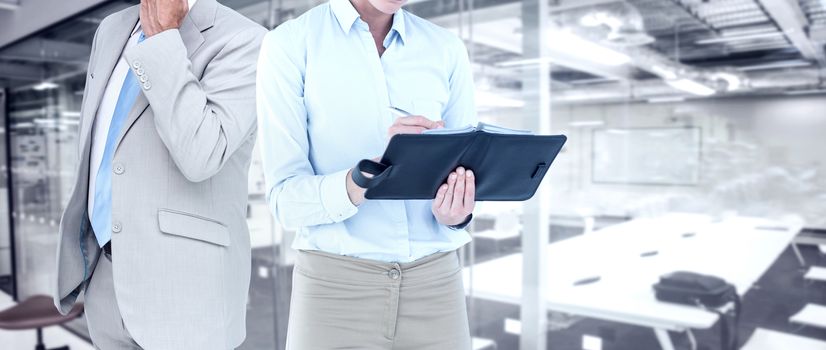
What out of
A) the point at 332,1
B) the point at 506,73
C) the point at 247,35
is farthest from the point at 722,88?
the point at 247,35

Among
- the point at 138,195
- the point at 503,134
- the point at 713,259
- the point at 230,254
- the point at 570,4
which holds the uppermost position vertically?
the point at 570,4

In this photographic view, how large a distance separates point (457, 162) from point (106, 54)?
0.81 metres

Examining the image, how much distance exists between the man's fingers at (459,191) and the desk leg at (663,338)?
5.15 ft

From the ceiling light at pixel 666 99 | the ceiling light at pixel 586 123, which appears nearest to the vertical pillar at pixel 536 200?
the ceiling light at pixel 586 123

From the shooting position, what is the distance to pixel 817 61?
5.76 feet

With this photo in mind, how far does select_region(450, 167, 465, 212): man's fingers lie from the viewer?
90 centimetres

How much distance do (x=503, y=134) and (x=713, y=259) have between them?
156cm

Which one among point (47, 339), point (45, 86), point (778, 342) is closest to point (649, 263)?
point (778, 342)

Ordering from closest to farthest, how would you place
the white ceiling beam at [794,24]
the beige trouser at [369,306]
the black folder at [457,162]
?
the black folder at [457,162] < the beige trouser at [369,306] < the white ceiling beam at [794,24]

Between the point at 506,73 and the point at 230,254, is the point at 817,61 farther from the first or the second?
the point at 230,254

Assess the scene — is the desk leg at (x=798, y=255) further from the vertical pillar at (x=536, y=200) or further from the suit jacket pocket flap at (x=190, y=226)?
the suit jacket pocket flap at (x=190, y=226)

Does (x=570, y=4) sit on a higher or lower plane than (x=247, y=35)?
higher

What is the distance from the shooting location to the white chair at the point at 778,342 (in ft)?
5.98

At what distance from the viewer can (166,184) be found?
110 cm
